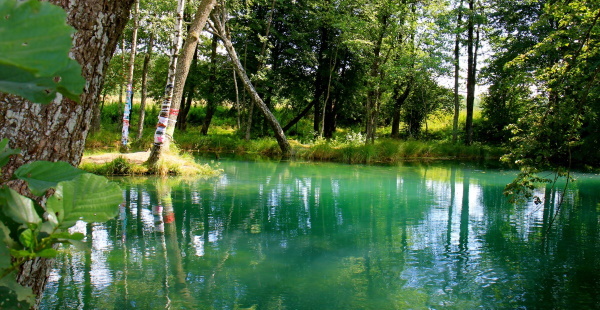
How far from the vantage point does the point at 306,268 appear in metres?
4.37

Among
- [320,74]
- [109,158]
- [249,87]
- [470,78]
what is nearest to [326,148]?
[249,87]

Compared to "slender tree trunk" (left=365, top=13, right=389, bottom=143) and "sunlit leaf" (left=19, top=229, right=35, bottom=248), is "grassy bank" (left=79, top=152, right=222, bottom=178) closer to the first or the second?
"slender tree trunk" (left=365, top=13, right=389, bottom=143)

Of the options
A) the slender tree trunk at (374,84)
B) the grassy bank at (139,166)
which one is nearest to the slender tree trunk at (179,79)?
the grassy bank at (139,166)

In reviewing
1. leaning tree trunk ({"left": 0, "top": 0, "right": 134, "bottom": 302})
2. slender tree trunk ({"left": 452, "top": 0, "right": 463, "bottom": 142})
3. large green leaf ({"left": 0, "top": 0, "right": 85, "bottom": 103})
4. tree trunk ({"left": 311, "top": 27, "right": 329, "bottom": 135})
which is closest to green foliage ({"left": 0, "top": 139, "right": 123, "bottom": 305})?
large green leaf ({"left": 0, "top": 0, "right": 85, "bottom": 103})

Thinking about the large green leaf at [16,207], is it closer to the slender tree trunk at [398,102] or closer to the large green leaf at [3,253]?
the large green leaf at [3,253]

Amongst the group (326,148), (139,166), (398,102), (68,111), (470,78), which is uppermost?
(470,78)

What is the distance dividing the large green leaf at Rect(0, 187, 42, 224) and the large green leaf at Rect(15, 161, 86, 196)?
0.02m

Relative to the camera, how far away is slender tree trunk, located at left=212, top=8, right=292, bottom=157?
1415 cm

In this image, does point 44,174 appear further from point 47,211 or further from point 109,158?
point 109,158

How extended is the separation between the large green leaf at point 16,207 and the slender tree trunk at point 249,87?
1396cm

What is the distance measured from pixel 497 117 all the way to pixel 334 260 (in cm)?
2082

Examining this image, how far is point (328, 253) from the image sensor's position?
4.87 meters

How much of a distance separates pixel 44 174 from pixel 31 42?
18cm

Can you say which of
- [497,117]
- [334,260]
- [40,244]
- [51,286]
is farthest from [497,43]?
[40,244]
